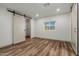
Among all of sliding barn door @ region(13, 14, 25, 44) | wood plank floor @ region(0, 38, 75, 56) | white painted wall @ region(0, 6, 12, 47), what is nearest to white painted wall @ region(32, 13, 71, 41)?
wood plank floor @ region(0, 38, 75, 56)

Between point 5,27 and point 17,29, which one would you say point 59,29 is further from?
point 5,27

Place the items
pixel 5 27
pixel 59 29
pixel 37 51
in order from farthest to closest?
1. pixel 59 29
2. pixel 5 27
3. pixel 37 51

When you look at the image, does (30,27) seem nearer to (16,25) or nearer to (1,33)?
(16,25)

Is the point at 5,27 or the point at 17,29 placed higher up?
the point at 5,27

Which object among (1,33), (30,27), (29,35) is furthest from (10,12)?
(29,35)

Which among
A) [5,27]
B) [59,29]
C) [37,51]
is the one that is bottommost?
[37,51]

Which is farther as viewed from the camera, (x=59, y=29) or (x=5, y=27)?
(x=59, y=29)

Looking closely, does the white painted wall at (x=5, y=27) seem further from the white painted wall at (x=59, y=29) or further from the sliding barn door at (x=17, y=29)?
the white painted wall at (x=59, y=29)

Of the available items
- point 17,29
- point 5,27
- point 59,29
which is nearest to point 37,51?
point 5,27

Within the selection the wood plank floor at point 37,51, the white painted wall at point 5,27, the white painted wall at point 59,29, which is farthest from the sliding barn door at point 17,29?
the white painted wall at point 59,29

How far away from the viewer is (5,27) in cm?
441

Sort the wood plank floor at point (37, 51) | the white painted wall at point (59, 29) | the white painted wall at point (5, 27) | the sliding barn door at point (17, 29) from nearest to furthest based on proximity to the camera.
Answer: the wood plank floor at point (37, 51) < the white painted wall at point (5, 27) < the sliding barn door at point (17, 29) < the white painted wall at point (59, 29)

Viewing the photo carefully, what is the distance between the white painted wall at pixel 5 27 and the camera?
165 inches

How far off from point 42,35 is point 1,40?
4.63 metres
